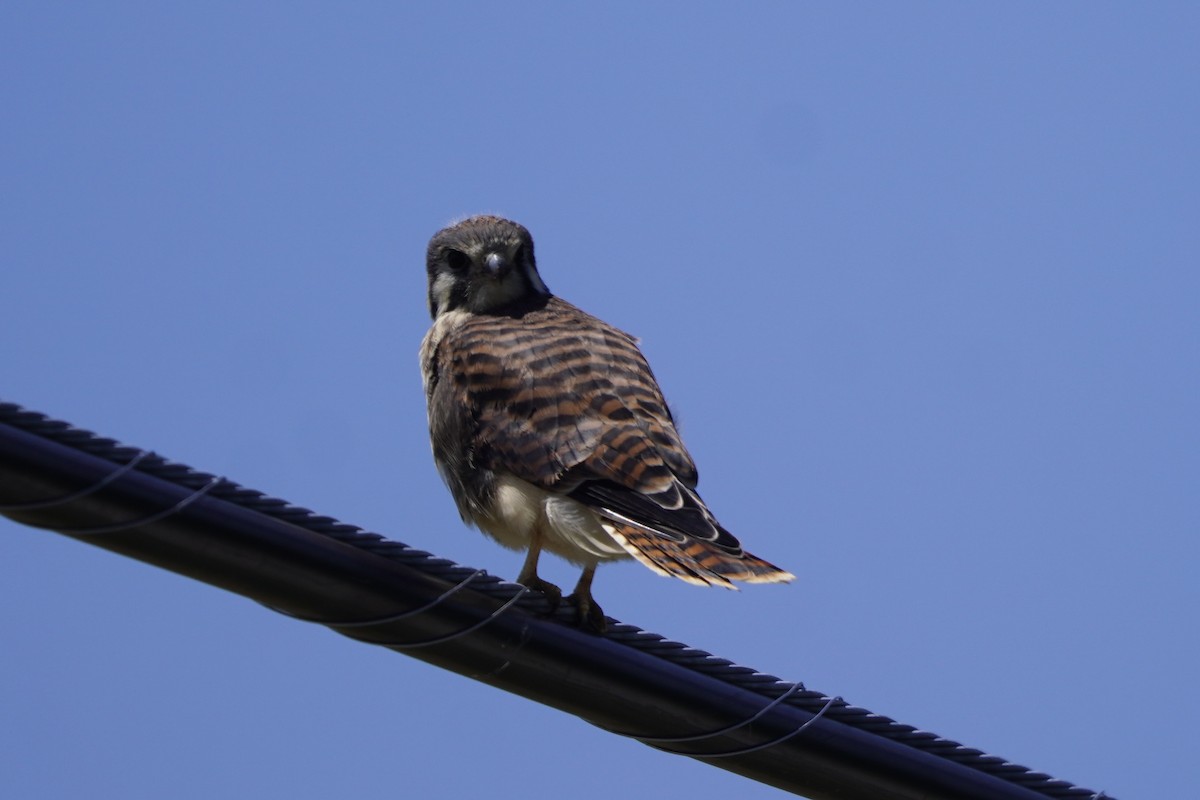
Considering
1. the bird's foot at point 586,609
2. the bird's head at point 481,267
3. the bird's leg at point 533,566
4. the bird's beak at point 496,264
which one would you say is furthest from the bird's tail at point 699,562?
the bird's beak at point 496,264

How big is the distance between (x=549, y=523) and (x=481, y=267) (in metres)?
1.88

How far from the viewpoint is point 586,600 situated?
5.04 metres

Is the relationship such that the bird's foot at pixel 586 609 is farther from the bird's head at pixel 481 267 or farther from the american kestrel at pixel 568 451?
the bird's head at pixel 481 267

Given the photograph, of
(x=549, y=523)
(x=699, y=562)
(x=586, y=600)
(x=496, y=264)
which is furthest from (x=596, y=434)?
(x=496, y=264)

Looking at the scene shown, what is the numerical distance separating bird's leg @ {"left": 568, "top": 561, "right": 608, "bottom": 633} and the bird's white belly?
2.2 inches

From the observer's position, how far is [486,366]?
5.70 meters

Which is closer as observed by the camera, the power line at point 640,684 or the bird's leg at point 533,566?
the power line at point 640,684

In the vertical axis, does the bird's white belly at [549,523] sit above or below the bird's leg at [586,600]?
above

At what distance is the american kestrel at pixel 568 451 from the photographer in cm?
478

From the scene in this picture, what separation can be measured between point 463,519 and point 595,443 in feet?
2.92

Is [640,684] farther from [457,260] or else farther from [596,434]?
[457,260]

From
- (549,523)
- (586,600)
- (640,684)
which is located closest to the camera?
(640,684)

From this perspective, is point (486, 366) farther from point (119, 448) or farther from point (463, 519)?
point (119, 448)

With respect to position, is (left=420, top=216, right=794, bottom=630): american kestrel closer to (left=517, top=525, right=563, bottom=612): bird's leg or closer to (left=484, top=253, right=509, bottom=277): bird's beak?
(left=517, top=525, right=563, bottom=612): bird's leg
